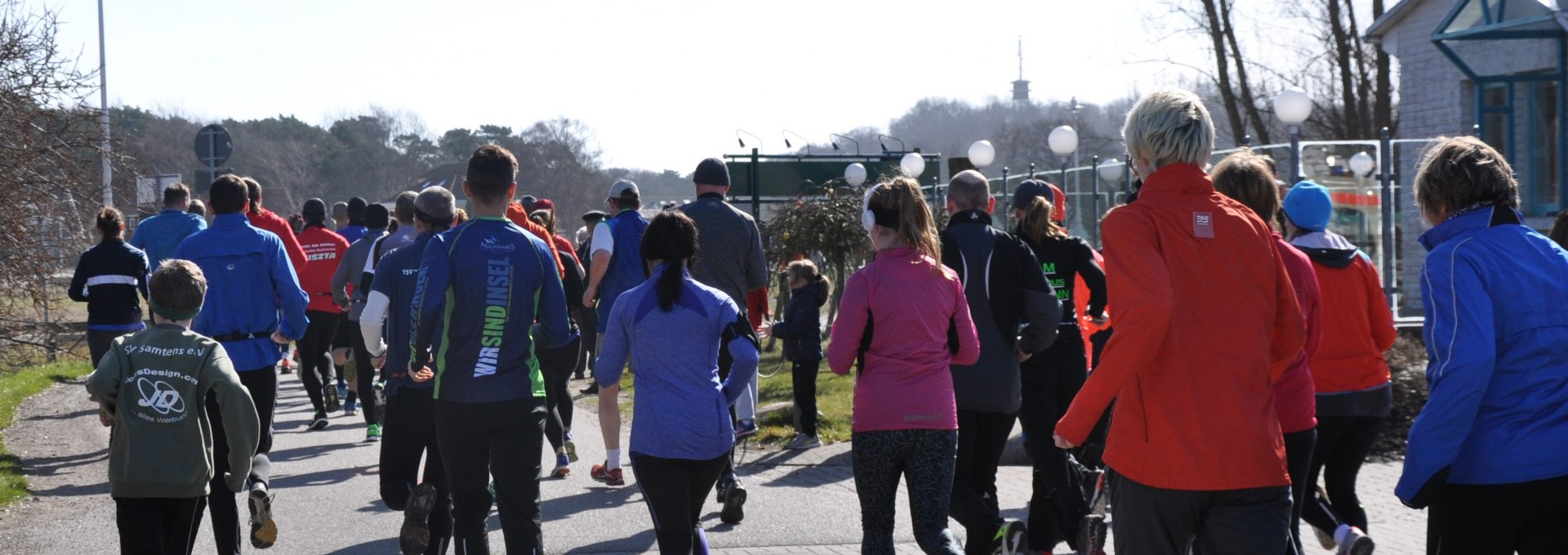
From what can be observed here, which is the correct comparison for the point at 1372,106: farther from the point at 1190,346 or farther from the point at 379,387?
the point at 1190,346

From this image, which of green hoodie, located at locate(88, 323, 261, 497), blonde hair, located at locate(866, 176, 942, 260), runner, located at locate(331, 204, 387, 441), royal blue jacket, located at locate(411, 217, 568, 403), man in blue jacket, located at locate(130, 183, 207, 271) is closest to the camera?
green hoodie, located at locate(88, 323, 261, 497)

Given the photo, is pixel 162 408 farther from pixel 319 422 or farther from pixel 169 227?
pixel 319 422

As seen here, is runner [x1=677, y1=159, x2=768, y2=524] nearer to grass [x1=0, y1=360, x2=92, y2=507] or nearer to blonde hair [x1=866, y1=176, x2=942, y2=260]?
blonde hair [x1=866, y1=176, x2=942, y2=260]

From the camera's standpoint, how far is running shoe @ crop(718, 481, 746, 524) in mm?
7508

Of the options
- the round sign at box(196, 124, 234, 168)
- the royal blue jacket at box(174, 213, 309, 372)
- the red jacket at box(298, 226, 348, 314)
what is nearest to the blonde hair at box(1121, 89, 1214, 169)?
the royal blue jacket at box(174, 213, 309, 372)

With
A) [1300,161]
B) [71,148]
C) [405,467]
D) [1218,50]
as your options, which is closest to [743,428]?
[405,467]

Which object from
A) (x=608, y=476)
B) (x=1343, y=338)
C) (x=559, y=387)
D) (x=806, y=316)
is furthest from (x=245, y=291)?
(x=1343, y=338)

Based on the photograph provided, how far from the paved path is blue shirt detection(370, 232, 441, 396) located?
1071mm

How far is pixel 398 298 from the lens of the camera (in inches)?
253

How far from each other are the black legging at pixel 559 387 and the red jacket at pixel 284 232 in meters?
1.97

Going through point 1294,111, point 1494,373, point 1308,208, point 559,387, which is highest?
point 1294,111

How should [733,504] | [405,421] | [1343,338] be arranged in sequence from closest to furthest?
[1343,338]
[405,421]
[733,504]

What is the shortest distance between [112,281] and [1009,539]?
7.06m

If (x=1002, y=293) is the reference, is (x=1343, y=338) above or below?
below
